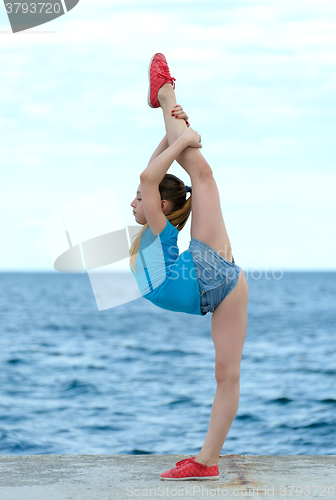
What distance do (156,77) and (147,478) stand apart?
7.69ft

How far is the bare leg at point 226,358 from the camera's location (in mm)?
3012

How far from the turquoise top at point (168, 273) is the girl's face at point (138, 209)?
105 mm

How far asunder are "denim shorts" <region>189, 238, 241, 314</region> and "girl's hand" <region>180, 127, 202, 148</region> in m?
0.53

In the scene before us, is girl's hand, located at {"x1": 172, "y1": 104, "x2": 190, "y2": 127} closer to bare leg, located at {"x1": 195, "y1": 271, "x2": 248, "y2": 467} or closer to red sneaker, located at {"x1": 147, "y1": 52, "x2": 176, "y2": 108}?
red sneaker, located at {"x1": 147, "y1": 52, "x2": 176, "y2": 108}

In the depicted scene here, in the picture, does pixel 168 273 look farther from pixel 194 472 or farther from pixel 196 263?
pixel 194 472

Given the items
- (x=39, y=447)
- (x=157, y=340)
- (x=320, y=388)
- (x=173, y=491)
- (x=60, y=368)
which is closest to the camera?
(x=173, y=491)

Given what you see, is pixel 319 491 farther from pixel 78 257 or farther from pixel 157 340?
pixel 157 340

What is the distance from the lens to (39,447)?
10.4 m

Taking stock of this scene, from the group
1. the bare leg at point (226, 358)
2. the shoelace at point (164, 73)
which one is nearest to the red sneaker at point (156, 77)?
the shoelace at point (164, 73)

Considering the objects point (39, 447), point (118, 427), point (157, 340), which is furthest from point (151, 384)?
point (157, 340)

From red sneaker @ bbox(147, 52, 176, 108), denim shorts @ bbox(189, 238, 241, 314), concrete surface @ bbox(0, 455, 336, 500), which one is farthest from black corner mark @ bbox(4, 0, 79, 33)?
concrete surface @ bbox(0, 455, 336, 500)

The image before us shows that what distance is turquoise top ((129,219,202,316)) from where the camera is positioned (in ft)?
9.84

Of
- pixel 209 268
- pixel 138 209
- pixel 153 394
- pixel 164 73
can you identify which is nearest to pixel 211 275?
pixel 209 268

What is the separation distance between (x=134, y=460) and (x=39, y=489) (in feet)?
2.62
